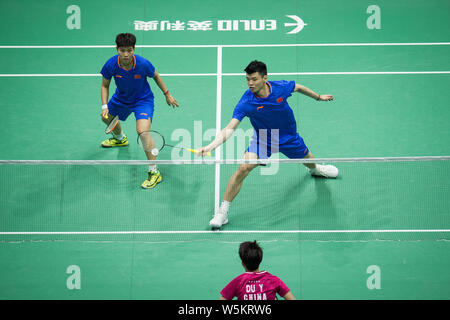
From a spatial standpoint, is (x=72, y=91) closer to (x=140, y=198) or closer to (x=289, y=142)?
(x=140, y=198)

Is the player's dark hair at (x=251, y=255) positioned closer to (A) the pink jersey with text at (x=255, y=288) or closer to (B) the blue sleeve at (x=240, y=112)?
(A) the pink jersey with text at (x=255, y=288)

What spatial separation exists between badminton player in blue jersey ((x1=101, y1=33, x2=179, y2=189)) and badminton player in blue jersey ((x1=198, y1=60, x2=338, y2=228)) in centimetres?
138

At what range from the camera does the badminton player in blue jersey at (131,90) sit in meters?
7.00

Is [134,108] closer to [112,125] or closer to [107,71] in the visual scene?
[112,125]

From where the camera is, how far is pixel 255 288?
4273 millimetres

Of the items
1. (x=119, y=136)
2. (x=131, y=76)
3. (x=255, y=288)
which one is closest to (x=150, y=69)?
(x=131, y=76)

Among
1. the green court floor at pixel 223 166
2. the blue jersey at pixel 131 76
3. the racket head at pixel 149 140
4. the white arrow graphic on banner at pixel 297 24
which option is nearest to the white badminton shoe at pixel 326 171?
the green court floor at pixel 223 166

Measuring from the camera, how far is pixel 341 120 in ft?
27.8

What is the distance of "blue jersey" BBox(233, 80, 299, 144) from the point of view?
6.34 m

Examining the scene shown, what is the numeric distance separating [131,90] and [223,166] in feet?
5.52

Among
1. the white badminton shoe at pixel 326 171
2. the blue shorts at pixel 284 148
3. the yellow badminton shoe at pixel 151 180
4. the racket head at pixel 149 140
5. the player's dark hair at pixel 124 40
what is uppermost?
the player's dark hair at pixel 124 40

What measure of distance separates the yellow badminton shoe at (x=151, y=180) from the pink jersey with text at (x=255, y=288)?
312 centimetres

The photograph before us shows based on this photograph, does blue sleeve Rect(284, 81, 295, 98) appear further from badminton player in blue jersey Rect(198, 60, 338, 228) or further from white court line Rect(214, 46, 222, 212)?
white court line Rect(214, 46, 222, 212)

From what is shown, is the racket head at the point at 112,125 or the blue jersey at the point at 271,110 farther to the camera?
the racket head at the point at 112,125
